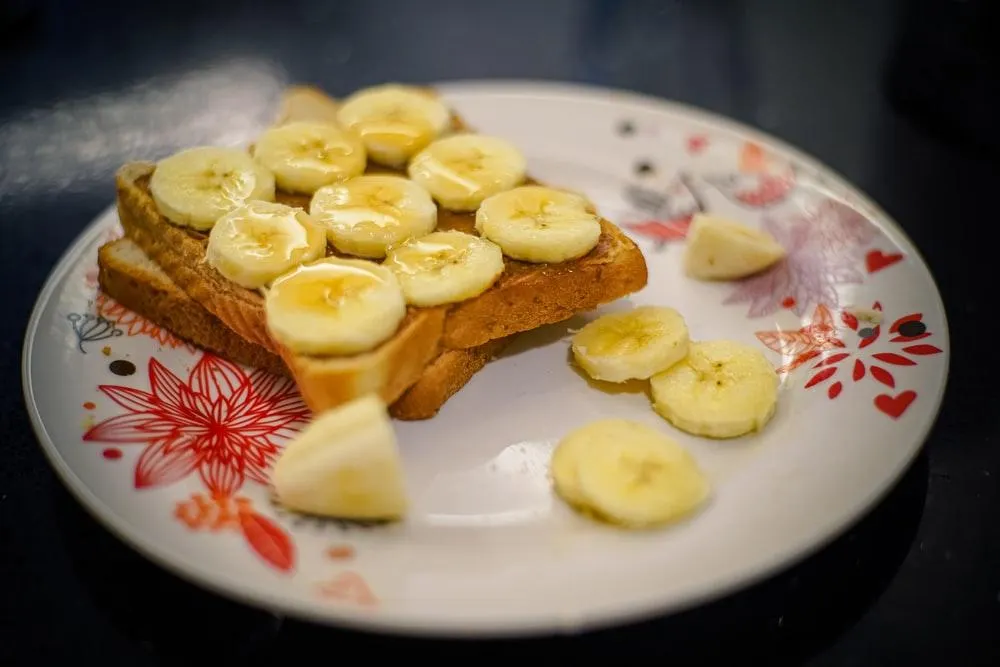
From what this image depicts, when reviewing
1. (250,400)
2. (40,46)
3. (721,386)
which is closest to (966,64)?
(721,386)

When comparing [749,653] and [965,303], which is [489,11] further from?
[749,653]

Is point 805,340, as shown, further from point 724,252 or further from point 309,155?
point 309,155

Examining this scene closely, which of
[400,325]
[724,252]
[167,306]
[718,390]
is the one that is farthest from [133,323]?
[724,252]

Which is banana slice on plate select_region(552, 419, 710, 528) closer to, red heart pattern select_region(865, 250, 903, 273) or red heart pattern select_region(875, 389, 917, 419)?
red heart pattern select_region(875, 389, 917, 419)

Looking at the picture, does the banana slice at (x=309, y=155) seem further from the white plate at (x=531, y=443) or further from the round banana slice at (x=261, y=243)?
the white plate at (x=531, y=443)

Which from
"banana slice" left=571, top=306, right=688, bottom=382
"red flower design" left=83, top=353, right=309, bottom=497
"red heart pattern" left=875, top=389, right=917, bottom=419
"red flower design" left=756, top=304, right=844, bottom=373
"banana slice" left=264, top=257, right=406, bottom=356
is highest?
"banana slice" left=264, top=257, right=406, bottom=356

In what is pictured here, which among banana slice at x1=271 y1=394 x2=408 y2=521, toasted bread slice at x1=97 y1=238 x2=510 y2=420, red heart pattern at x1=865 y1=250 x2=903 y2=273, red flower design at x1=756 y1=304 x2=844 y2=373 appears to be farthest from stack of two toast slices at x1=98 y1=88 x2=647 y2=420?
red heart pattern at x1=865 y1=250 x2=903 y2=273

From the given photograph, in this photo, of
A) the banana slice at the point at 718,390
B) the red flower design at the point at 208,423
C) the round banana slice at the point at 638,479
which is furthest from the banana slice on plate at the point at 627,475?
the red flower design at the point at 208,423
